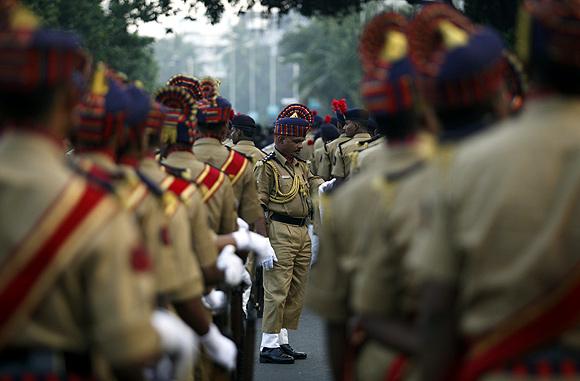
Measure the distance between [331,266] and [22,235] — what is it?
58.5 inches

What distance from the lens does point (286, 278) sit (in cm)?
1203

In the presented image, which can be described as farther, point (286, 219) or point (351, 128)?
point (351, 128)

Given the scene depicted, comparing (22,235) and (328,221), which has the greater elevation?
(22,235)

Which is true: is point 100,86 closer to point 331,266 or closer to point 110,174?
point 110,174

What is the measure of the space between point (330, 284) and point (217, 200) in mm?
3593

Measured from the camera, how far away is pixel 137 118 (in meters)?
5.73

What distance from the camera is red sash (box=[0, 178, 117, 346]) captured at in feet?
12.2

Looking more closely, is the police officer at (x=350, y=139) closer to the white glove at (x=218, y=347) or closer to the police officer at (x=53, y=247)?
the white glove at (x=218, y=347)

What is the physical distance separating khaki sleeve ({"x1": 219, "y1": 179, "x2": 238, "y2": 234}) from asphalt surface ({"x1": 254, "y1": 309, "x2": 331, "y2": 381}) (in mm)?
2630

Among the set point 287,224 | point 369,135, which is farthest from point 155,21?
point 287,224

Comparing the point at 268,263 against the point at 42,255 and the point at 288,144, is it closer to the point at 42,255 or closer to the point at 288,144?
the point at 288,144

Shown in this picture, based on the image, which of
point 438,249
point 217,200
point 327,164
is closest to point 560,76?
point 438,249

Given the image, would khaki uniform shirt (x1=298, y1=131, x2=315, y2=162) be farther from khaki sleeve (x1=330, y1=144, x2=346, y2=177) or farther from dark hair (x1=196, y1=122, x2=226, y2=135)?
dark hair (x1=196, y1=122, x2=226, y2=135)

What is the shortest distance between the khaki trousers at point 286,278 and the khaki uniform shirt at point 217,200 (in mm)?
3356
